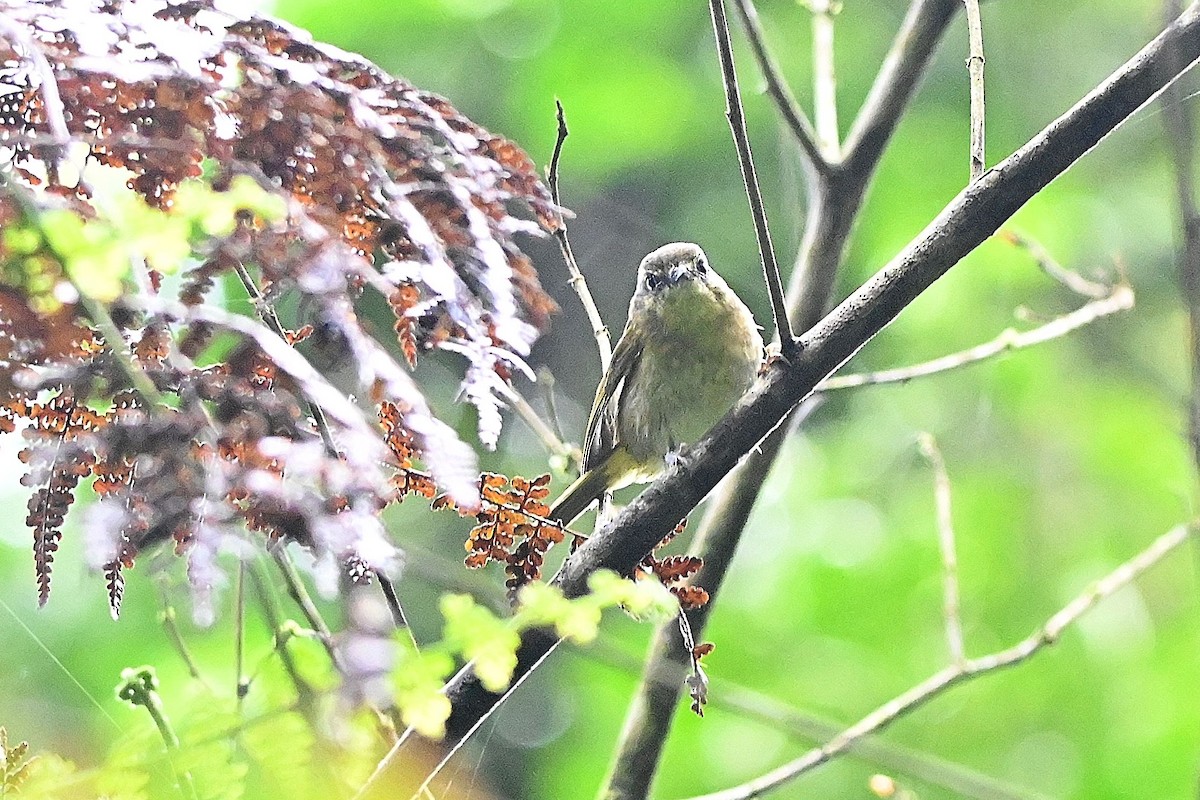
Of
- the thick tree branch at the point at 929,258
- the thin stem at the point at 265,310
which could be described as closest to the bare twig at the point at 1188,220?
the thick tree branch at the point at 929,258

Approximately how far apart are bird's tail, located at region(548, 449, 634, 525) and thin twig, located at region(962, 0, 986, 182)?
48cm

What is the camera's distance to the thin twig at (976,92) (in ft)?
2.58

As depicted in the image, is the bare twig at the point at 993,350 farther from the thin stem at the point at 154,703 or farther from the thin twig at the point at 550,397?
the thin stem at the point at 154,703

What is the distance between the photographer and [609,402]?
1316 mm

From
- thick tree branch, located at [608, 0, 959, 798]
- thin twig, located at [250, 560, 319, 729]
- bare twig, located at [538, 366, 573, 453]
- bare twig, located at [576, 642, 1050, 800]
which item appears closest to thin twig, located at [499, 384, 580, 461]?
bare twig, located at [538, 366, 573, 453]

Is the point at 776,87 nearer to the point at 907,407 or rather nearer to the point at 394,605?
the point at 394,605

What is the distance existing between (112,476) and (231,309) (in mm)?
108

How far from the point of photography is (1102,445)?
2031mm

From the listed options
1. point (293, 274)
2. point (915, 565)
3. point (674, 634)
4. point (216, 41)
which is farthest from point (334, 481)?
point (915, 565)

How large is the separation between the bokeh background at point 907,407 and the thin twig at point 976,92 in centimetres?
45

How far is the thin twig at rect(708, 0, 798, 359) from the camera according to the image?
71cm

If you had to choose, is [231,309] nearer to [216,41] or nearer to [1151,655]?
[216,41]

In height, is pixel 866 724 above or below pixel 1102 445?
below

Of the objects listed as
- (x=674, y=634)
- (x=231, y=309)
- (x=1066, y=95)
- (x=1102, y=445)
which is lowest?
(x=674, y=634)
